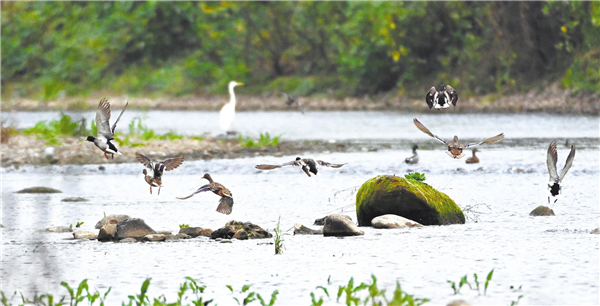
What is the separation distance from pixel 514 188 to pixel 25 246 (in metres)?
10.1

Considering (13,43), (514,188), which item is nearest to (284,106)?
(13,43)

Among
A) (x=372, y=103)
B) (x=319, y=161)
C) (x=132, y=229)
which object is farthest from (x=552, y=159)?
(x=372, y=103)

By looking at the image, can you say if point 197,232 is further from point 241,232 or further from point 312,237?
point 312,237

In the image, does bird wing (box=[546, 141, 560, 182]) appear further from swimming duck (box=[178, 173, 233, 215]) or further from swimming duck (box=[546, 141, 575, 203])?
swimming duck (box=[178, 173, 233, 215])

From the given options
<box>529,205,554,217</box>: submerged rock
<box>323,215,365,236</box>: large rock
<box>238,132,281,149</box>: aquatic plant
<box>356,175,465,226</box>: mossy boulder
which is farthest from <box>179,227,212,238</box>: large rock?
<box>238,132,281,149</box>: aquatic plant

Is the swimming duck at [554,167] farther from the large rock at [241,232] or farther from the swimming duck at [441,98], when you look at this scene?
the large rock at [241,232]

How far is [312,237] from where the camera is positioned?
1337 cm

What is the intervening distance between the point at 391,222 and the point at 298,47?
164 ft

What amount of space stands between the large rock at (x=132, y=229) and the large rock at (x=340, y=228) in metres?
2.27

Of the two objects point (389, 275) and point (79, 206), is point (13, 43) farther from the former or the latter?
point (389, 275)

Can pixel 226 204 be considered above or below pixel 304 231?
above

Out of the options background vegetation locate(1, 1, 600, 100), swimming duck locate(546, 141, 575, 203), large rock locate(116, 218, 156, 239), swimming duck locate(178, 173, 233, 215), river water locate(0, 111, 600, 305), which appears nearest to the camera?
river water locate(0, 111, 600, 305)

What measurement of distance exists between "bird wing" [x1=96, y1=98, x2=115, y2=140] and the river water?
1343 millimetres

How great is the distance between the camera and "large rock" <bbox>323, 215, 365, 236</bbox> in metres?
13.4
